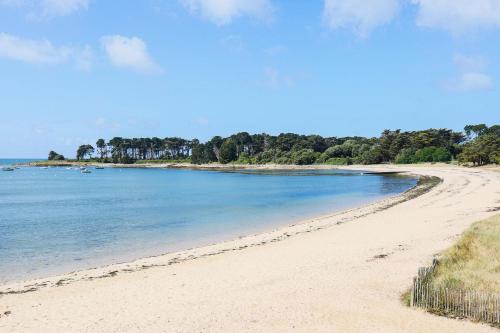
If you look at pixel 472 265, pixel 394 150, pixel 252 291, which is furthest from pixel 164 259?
pixel 394 150

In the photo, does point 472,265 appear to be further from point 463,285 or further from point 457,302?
point 457,302

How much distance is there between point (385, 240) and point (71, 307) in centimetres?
1506

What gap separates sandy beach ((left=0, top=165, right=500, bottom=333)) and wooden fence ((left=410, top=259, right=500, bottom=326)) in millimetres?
383

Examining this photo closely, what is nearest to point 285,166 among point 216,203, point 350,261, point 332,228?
point 216,203

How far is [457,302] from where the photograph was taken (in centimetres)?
1203

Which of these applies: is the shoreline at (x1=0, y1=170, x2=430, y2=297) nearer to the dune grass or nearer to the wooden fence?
the dune grass

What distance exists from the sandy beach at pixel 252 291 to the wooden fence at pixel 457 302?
1.25ft

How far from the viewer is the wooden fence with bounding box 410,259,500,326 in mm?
11523

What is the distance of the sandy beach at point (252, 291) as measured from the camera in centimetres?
1194

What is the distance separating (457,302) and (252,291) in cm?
596

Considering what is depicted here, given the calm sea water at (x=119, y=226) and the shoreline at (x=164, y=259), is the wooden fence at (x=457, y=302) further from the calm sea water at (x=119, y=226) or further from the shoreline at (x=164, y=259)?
the calm sea water at (x=119, y=226)

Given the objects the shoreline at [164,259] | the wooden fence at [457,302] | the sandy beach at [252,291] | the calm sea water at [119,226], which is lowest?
the calm sea water at [119,226]

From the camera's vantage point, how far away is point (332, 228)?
94.1ft

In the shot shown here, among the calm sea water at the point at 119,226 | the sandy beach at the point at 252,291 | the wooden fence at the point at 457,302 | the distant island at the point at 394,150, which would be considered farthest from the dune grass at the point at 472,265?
the distant island at the point at 394,150
